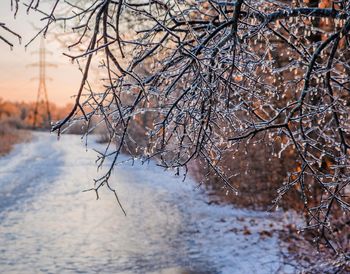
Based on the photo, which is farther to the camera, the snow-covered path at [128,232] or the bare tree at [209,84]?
the snow-covered path at [128,232]

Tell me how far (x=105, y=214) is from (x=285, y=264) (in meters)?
6.05

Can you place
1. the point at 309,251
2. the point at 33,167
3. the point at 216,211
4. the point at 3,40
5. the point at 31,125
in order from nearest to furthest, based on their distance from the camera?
the point at 3,40, the point at 309,251, the point at 216,211, the point at 33,167, the point at 31,125

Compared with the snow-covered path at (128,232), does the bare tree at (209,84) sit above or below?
above

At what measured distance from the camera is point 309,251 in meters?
8.20

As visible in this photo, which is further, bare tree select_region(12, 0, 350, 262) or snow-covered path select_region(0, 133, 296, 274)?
snow-covered path select_region(0, 133, 296, 274)

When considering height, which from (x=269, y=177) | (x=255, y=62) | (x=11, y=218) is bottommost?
(x=11, y=218)

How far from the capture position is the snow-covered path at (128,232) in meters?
8.41

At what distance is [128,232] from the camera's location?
35.2 feet

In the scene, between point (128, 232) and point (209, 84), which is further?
point (128, 232)

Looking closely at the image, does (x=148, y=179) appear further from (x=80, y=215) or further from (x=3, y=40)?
(x=3, y=40)

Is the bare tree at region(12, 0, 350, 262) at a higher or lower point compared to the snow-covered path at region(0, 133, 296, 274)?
higher

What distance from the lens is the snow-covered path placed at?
841cm

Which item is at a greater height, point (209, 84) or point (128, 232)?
point (209, 84)

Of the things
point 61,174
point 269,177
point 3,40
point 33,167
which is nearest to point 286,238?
point 269,177
